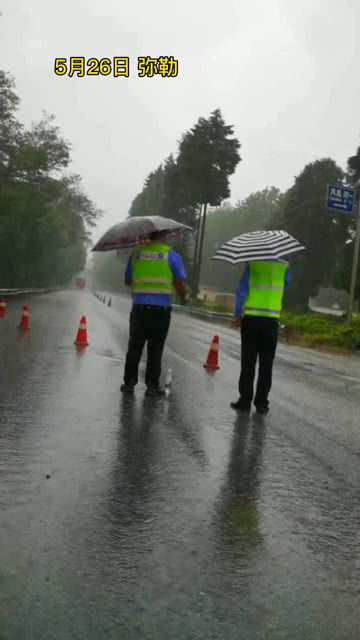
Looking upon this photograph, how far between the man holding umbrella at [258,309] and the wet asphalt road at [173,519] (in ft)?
1.28

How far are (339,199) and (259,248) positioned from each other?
17149mm

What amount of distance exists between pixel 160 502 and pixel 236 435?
2278mm

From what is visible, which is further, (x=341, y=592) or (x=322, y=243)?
(x=322, y=243)

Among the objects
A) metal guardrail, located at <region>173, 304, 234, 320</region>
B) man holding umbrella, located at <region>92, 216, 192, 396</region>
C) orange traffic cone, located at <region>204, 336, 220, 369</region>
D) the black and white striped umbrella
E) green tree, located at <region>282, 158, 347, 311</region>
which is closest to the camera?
the black and white striped umbrella

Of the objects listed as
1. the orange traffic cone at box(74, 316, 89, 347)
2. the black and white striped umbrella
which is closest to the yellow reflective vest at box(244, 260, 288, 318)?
the black and white striped umbrella

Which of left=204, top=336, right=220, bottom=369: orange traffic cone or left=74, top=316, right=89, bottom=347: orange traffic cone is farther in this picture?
left=74, top=316, right=89, bottom=347: orange traffic cone

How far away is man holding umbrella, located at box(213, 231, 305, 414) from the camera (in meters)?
7.65

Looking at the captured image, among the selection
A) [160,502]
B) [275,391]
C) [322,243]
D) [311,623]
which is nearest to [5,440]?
[160,502]

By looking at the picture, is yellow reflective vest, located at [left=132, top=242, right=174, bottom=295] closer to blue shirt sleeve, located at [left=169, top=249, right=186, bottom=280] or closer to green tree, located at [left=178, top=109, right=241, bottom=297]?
blue shirt sleeve, located at [left=169, top=249, right=186, bottom=280]

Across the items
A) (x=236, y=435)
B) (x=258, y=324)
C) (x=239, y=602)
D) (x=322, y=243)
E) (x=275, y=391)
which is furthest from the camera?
(x=322, y=243)

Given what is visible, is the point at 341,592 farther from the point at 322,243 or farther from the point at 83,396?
the point at 322,243

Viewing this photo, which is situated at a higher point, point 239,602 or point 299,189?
point 299,189

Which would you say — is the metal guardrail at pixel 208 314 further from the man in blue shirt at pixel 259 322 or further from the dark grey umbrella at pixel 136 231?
the man in blue shirt at pixel 259 322

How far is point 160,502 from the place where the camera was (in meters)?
4.18
